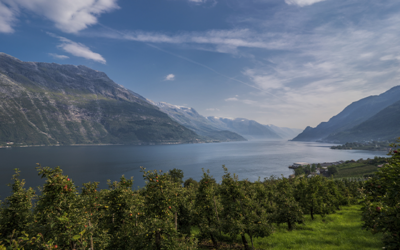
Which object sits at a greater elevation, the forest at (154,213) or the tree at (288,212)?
the forest at (154,213)

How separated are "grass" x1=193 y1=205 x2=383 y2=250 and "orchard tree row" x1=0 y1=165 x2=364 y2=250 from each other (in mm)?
2532

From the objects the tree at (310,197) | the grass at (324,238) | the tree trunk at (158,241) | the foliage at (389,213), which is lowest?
the grass at (324,238)

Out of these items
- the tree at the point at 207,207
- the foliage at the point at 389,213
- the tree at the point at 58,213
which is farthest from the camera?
the tree at the point at 207,207

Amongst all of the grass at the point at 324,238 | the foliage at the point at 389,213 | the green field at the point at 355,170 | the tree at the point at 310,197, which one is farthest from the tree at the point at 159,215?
the green field at the point at 355,170

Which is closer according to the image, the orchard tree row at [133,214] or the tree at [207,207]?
the orchard tree row at [133,214]

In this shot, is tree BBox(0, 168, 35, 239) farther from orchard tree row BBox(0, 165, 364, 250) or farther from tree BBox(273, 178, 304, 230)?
tree BBox(273, 178, 304, 230)

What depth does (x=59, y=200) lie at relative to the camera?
12.2 m

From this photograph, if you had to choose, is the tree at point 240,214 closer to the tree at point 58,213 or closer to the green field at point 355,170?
the tree at point 58,213

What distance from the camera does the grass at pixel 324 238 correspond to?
71.2ft

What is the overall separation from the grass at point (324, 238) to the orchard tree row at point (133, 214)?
2.53 metres

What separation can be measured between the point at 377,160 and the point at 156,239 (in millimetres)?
227663

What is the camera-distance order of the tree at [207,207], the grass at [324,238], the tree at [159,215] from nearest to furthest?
the tree at [159,215], the grass at [324,238], the tree at [207,207]

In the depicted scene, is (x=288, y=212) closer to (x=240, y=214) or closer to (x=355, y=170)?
(x=240, y=214)

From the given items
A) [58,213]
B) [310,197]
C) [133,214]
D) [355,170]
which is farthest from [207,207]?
[355,170]
